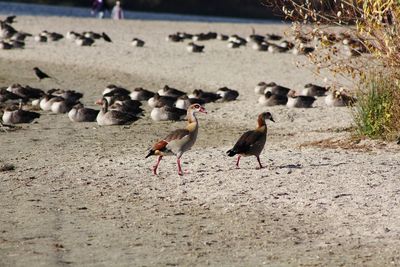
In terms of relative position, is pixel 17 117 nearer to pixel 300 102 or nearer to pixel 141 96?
pixel 141 96

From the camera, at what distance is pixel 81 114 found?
67.4ft

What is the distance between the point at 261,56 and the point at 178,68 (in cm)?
581

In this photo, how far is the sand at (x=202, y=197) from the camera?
32.8 ft

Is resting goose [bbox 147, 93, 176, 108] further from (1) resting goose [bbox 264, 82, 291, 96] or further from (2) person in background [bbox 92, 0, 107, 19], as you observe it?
(2) person in background [bbox 92, 0, 107, 19]

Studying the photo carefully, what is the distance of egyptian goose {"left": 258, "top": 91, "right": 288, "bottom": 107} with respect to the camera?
22953 millimetres

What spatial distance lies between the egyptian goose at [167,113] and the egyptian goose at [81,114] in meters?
1.35

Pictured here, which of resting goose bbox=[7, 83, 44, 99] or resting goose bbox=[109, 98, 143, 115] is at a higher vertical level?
resting goose bbox=[109, 98, 143, 115]

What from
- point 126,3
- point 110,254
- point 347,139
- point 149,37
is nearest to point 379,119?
point 347,139

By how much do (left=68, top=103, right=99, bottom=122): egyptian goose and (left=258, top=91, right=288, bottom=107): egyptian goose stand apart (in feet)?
14.5

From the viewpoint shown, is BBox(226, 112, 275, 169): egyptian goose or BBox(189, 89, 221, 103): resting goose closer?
BBox(226, 112, 275, 169): egyptian goose

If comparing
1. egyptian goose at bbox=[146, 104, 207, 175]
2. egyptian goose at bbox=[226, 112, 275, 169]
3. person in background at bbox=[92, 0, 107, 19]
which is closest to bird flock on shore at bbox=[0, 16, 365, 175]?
egyptian goose at bbox=[226, 112, 275, 169]

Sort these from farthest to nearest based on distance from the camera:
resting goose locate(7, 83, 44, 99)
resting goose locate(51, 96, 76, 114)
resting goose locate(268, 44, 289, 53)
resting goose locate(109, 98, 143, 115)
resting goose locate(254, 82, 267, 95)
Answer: resting goose locate(268, 44, 289, 53), resting goose locate(254, 82, 267, 95), resting goose locate(7, 83, 44, 99), resting goose locate(51, 96, 76, 114), resting goose locate(109, 98, 143, 115)

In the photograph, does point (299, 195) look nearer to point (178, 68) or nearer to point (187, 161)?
point (187, 161)

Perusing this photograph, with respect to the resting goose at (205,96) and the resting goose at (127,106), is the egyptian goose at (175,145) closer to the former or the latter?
the resting goose at (127,106)
